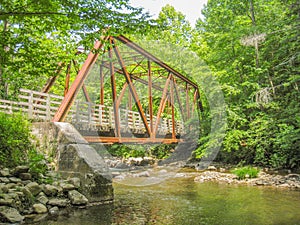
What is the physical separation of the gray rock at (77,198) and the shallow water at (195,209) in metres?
0.29

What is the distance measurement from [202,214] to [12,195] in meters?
3.46

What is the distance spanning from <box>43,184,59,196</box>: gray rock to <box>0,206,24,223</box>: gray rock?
34.4 inches

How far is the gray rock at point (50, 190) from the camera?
5.30 meters

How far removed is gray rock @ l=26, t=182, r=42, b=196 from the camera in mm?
5069

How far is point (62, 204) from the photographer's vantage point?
17.2ft

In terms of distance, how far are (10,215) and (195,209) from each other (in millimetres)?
3441

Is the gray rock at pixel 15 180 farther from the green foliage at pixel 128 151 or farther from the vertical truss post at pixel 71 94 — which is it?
the green foliage at pixel 128 151

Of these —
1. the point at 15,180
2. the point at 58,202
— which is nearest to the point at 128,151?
the point at 58,202

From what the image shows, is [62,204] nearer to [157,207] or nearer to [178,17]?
[157,207]

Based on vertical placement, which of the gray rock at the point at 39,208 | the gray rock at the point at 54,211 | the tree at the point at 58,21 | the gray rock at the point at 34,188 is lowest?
the gray rock at the point at 54,211

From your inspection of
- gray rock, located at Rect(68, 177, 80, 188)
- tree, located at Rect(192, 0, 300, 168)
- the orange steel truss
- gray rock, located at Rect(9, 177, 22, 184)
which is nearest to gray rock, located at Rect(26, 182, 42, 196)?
gray rock, located at Rect(9, 177, 22, 184)

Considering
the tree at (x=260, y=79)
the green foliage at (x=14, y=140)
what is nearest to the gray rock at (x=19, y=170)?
the green foliage at (x=14, y=140)

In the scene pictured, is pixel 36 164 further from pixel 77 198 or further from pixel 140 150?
pixel 140 150

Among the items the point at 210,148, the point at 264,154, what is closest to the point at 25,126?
the point at 210,148
